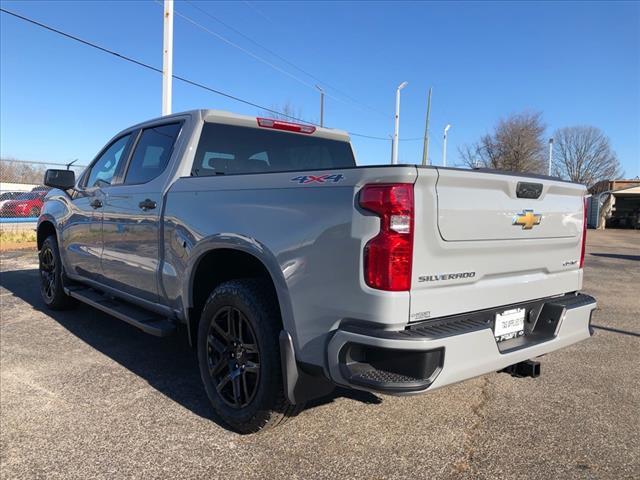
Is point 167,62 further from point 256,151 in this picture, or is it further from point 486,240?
point 486,240

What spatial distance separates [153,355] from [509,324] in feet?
10.5

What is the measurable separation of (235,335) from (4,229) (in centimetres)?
1552

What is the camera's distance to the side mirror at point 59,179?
517cm

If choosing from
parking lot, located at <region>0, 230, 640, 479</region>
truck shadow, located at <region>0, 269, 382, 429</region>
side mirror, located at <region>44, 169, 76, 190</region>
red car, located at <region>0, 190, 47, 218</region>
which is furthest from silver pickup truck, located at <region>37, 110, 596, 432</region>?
red car, located at <region>0, 190, 47, 218</region>

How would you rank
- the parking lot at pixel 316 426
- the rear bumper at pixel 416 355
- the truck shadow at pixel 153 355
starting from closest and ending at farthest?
1. the rear bumper at pixel 416 355
2. the parking lot at pixel 316 426
3. the truck shadow at pixel 153 355

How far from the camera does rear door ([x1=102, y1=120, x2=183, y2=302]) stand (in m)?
3.90

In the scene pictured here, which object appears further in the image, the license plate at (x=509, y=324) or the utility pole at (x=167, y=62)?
the utility pole at (x=167, y=62)

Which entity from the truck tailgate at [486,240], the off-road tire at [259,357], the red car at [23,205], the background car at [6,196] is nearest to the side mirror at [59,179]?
the off-road tire at [259,357]

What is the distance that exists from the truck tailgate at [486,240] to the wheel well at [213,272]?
1.28 metres

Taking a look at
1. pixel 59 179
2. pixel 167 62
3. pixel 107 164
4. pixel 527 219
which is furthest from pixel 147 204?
pixel 167 62

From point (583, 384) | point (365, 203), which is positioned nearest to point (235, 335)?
point (365, 203)

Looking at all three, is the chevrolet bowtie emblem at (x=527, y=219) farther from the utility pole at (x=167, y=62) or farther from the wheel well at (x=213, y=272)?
the utility pole at (x=167, y=62)

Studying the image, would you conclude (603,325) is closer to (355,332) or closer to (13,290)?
(355,332)

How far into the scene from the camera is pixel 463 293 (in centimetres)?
256
